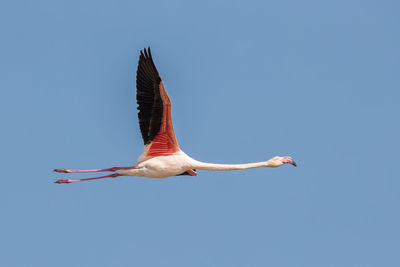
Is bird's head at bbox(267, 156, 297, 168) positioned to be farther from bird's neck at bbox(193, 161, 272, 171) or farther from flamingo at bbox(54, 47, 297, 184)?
bird's neck at bbox(193, 161, 272, 171)

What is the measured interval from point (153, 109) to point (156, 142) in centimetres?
134

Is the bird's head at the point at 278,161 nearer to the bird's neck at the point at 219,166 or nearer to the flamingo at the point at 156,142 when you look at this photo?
the flamingo at the point at 156,142

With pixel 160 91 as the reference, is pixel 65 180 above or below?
below

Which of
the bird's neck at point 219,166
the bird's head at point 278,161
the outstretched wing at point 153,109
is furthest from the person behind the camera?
the bird's head at point 278,161

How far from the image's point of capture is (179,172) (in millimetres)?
27797

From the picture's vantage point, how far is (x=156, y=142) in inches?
1082

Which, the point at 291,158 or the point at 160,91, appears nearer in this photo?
the point at 160,91

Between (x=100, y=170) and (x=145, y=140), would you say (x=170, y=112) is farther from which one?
(x=100, y=170)

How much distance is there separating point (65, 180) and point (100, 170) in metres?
1.24

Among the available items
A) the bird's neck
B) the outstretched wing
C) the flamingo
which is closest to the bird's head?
the flamingo

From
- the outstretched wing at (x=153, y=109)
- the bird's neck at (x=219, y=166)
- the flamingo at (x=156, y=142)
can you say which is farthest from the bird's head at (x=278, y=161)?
the outstretched wing at (x=153, y=109)

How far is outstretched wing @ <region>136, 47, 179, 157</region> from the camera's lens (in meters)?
26.4

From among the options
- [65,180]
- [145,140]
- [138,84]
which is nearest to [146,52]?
[138,84]

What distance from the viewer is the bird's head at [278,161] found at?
2838cm
